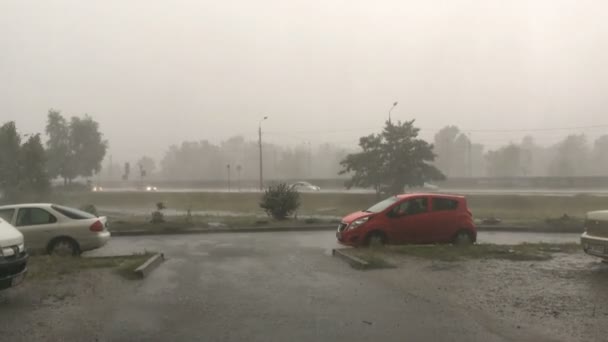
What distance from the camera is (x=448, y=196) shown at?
14312mm

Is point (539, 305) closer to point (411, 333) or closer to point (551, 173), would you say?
point (411, 333)

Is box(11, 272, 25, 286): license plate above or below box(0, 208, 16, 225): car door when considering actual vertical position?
below

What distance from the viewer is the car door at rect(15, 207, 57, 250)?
12328 mm

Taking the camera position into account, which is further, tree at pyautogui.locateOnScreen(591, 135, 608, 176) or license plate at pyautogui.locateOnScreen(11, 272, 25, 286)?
tree at pyautogui.locateOnScreen(591, 135, 608, 176)

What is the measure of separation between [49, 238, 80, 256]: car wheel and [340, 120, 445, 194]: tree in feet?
82.9

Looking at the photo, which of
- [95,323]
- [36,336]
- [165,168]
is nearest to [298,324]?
[95,323]

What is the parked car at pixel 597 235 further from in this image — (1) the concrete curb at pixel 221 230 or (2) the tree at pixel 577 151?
(2) the tree at pixel 577 151

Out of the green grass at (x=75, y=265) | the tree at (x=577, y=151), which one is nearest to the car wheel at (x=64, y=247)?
the green grass at (x=75, y=265)

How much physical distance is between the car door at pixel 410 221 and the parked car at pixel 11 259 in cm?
869

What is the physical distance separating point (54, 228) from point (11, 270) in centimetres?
548

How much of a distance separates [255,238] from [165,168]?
141 m

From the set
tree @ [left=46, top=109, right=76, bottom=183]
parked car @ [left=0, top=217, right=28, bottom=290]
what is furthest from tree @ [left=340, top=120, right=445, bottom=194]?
tree @ [left=46, top=109, right=76, bottom=183]

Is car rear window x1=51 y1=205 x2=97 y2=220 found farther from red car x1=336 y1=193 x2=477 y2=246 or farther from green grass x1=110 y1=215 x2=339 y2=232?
red car x1=336 y1=193 x2=477 y2=246

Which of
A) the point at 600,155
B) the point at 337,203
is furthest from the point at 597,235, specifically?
the point at 600,155
